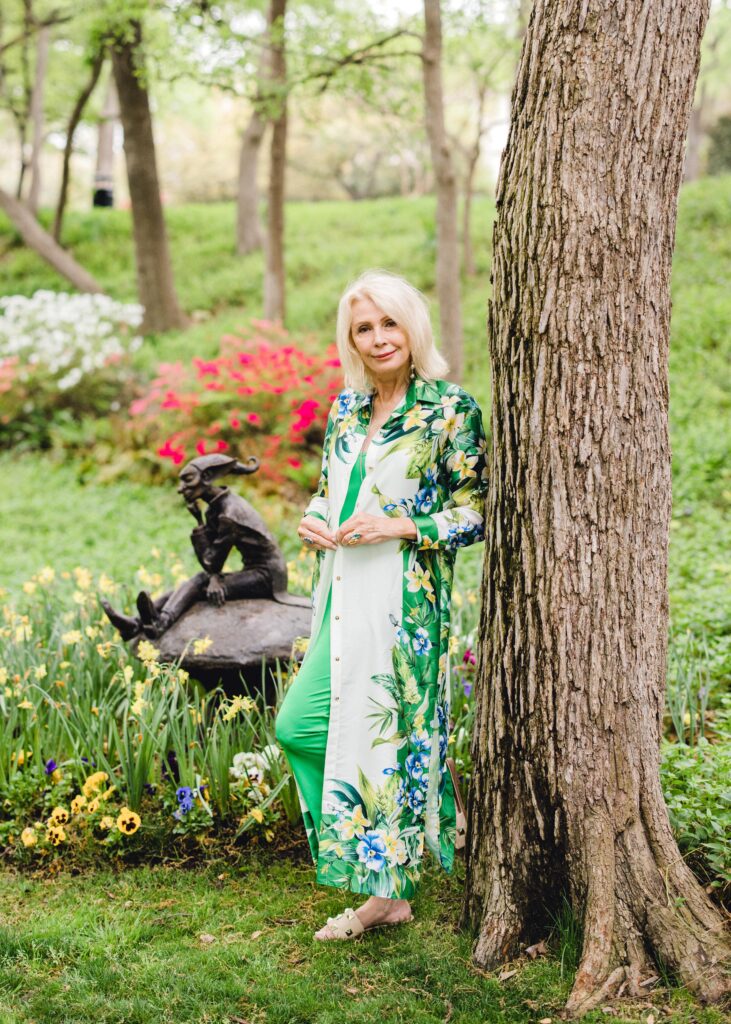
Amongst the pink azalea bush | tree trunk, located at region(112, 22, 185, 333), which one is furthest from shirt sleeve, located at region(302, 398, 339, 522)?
tree trunk, located at region(112, 22, 185, 333)

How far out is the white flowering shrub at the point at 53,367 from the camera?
9836mm

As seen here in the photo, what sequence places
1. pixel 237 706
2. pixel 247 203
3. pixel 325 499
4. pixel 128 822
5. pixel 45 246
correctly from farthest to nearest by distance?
pixel 247 203 → pixel 45 246 → pixel 237 706 → pixel 128 822 → pixel 325 499

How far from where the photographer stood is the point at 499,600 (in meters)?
2.69

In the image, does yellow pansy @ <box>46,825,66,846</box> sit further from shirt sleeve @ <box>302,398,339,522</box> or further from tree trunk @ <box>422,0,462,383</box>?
tree trunk @ <box>422,0,462,383</box>

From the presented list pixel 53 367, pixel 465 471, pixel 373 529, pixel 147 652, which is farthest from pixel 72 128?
pixel 373 529

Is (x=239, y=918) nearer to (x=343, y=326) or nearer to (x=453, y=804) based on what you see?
(x=453, y=804)

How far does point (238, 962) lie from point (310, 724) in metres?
0.71

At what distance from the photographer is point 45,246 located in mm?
12945

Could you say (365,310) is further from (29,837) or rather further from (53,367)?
(53,367)

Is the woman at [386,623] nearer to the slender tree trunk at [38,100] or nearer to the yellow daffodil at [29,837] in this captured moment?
the yellow daffodil at [29,837]

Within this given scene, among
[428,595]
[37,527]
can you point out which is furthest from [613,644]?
[37,527]

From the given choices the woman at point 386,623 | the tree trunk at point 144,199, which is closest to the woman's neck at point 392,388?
the woman at point 386,623

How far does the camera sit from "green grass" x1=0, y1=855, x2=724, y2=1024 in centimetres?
248

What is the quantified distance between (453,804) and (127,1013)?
1112mm
